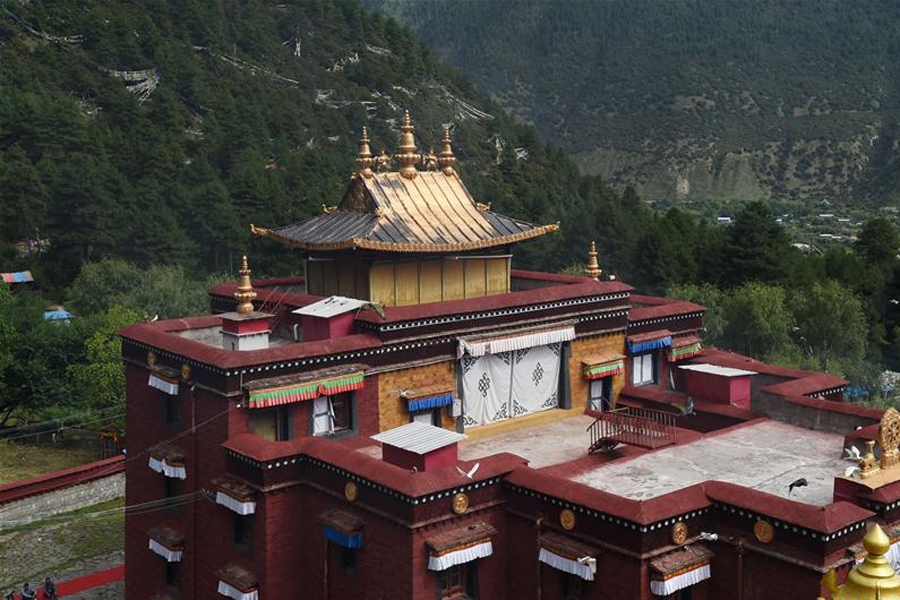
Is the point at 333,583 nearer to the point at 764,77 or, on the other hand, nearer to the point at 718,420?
the point at 718,420

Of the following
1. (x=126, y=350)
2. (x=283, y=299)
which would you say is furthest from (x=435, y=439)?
(x=126, y=350)

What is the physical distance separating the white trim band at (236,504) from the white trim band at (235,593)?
71.1 inches

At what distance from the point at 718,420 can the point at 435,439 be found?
10.2 m

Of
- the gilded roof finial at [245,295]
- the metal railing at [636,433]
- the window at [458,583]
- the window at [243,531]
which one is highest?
the gilded roof finial at [245,295]

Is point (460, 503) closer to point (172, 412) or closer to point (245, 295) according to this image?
point (245, 295)

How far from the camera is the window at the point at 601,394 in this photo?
1182 inches

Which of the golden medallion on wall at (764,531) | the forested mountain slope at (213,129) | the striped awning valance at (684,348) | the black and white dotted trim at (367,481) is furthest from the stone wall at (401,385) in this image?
the forested mountain slope at (213,129)

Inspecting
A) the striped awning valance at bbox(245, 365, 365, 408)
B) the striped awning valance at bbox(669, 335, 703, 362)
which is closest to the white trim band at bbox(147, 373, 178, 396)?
the striped awning valance at bbox(245, 365, 365, 408)

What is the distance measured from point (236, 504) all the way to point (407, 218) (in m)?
9.88

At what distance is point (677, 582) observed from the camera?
19.7 m

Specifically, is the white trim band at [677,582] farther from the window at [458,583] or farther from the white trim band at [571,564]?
the window at [458,583]

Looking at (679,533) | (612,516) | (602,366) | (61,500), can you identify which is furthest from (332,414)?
(61,500)

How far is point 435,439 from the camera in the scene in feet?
73.0

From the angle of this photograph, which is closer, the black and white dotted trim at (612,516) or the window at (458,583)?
the black and white dotted trim at (612,516)
